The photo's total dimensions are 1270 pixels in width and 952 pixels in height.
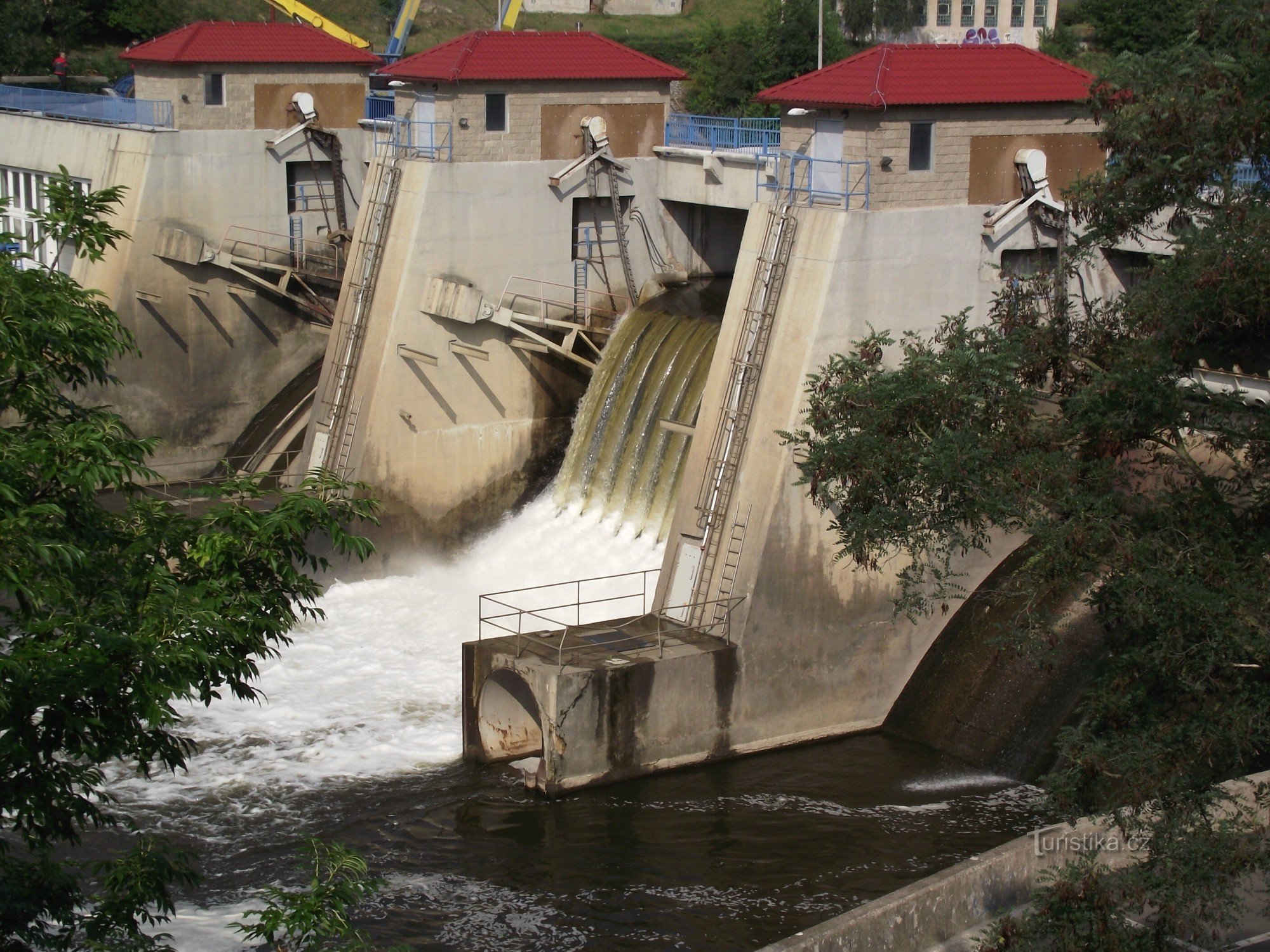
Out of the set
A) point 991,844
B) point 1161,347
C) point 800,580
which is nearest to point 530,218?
point 800,580

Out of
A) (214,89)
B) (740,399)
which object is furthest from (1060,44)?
(740,399)

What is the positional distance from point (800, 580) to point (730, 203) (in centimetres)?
951

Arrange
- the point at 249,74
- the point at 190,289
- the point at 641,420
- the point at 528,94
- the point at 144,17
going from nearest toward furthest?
the point at 641,420 < the point at 528,94 < the point at 190,289 < the point at 249,74 < the point at 144,17

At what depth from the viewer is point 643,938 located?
52.8ft

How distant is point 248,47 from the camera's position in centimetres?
3284

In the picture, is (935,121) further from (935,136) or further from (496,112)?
(496,112)

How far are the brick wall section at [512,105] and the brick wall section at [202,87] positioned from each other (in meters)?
5.45

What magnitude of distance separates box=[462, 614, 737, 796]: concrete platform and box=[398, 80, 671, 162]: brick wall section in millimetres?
10615

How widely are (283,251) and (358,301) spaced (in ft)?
19.8

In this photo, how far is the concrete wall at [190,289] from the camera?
31.9 m

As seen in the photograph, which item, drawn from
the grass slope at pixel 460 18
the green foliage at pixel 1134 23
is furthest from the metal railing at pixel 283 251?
the green foliage at pixel 1134 23

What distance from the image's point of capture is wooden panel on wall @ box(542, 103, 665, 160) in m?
28.7

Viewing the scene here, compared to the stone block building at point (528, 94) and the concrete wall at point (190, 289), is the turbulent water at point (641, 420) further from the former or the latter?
the concrete wall at point (190, 289)

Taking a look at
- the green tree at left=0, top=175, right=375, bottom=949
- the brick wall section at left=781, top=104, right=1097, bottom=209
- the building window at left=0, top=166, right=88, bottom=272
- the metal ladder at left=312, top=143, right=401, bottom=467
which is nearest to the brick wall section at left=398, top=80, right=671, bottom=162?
the metal ladder at left=312, top=143, right=401, bottom=467
